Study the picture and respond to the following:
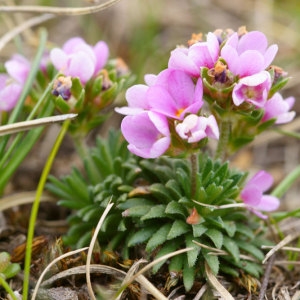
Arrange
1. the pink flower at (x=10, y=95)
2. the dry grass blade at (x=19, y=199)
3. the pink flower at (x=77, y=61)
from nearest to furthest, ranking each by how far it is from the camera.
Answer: the pink flower at (x=77, y=61) < the pink flower at (x=10, y=95) < the dry grass blade at (x=19, y=199)

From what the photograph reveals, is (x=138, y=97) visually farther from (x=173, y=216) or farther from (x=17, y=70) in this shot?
(x=17, y=70)

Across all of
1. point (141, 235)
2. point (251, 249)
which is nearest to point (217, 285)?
point (251, 249)

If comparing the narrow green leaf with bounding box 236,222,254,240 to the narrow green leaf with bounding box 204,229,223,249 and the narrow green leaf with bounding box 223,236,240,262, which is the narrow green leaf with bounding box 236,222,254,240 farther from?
the narrow green leaf with bounding box 204,229,223,249

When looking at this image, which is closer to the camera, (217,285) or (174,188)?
(217,285)

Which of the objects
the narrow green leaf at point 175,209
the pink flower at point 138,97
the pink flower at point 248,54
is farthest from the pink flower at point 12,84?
the pink flower at point 248,54

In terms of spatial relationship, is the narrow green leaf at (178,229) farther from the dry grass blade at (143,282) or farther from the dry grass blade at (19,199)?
the dry grass blade at (19,199)

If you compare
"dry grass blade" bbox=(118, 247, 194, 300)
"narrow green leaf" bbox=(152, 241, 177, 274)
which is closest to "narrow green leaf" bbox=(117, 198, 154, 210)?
"narrow green leaf" bbox=(152, 241, 177, 274)
